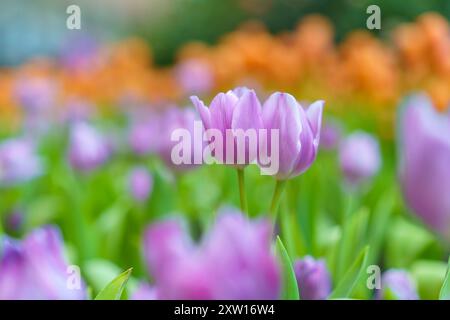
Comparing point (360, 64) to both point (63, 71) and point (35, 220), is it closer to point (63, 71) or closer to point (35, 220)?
point (35, 220)

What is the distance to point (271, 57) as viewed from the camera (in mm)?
1653

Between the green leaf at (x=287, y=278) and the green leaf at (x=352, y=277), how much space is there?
4cm

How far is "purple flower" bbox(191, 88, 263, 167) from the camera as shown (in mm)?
418

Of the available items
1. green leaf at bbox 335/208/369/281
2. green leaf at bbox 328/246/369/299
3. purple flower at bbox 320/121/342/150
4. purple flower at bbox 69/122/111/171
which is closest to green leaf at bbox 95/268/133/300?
green leaf at bbox 328/246/369/299

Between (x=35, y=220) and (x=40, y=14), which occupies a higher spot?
(x=40, y=14)

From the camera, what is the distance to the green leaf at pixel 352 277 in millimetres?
473

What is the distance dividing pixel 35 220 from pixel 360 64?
2.37ft

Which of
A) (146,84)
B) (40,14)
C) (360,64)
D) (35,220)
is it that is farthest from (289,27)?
(35,220)

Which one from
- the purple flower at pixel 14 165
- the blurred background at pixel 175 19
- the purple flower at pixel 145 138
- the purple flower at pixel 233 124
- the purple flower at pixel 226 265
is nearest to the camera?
the purple flower at pixel 226 265

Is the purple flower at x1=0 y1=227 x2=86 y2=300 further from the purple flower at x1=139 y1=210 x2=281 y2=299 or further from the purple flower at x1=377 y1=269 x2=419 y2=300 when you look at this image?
the purple flower at x1=377 y1=269 x2=419 y2=300

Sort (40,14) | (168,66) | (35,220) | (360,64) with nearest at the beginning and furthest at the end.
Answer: (35,220), (360,64), (40,14), (168,66)

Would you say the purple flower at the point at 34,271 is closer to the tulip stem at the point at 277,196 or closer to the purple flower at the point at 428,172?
the tulip stem at the point at 277,196

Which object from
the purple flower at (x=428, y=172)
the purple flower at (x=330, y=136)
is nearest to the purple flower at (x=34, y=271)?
the purple flower at (x=428, y=172)

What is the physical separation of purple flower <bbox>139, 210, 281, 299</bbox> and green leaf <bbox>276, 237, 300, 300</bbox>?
0.42ft
